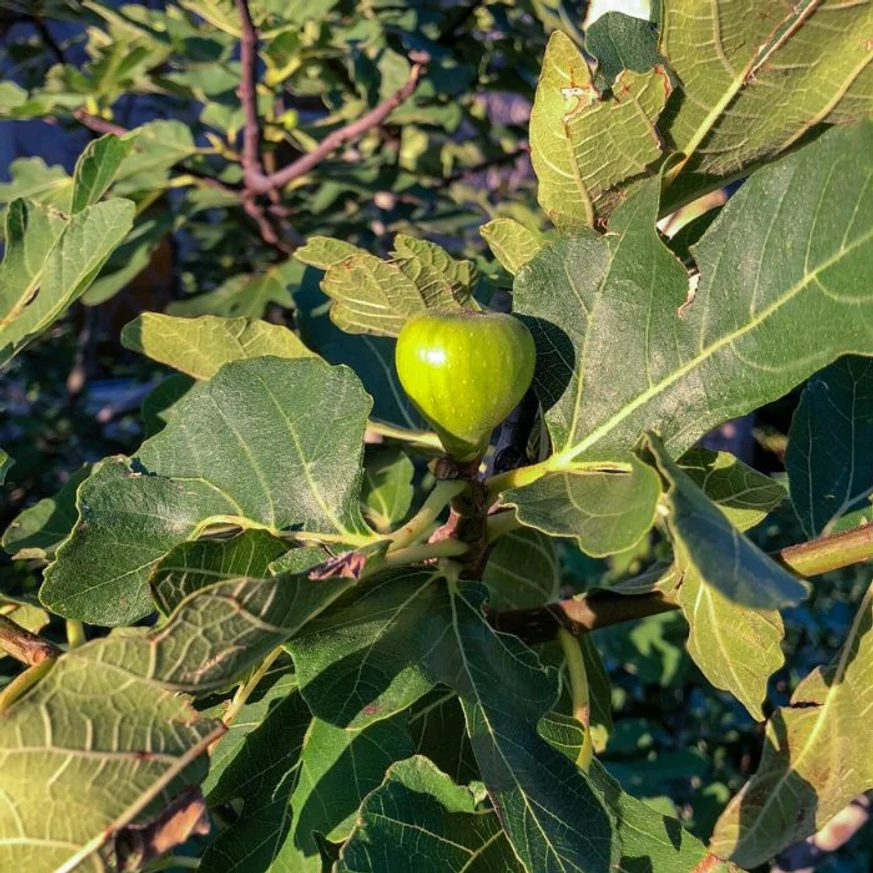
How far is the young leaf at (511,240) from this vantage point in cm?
54

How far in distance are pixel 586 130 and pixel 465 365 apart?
15 cm

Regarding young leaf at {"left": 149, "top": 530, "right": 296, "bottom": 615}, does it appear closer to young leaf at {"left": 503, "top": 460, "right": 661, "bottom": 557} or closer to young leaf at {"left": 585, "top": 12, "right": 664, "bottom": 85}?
young leaf at {"left": 503, "top": 460, "right": 661, "bottom": 557}

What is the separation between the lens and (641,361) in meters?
0.47

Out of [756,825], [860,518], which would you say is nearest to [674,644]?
[860,518]

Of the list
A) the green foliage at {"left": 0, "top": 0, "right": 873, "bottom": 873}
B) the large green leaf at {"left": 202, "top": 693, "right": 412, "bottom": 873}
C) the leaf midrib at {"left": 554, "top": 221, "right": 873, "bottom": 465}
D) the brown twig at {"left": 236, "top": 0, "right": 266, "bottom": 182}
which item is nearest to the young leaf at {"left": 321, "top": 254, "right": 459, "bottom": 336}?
the green foliage at {"left": 0, "top": 0, "right": 873, "bottom": 873}

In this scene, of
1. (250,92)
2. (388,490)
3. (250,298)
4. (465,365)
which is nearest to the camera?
(465,365)

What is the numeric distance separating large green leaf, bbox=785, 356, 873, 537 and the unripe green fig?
300 mm

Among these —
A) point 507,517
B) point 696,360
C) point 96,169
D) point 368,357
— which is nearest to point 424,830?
point 507,517

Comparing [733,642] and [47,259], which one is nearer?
[733,642]

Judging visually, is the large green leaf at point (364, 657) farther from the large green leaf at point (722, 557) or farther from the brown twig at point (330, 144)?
the brown twig at point (330, 144)

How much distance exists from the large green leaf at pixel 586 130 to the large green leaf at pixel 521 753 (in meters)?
0.23

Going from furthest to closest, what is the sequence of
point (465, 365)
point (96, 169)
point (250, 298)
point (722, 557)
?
point (250, 298) → point (96, 169) → point (465, 365) → point (722, 557)

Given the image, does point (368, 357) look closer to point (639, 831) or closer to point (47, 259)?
point (47, 259)

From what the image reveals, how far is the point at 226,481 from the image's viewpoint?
1.65 ft
